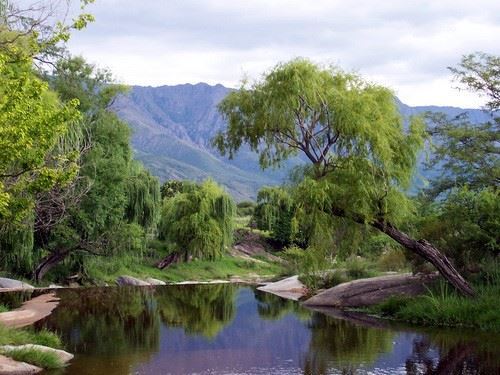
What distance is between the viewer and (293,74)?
20.7m

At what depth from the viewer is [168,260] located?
52062 mm

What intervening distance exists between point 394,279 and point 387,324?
4973 millimetres

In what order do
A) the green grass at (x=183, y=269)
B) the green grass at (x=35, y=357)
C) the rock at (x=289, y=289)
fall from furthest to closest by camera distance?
the green grass at (x=183, y=269) → the rock at (x=289, y=289) → the green grass at (x=35, y=357)

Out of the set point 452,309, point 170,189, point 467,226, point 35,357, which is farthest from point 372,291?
point 170,189

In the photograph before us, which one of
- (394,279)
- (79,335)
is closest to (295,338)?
(79,335)

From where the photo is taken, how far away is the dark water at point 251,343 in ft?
48.3

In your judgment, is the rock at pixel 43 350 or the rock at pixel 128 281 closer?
the rock at pixel 43 350

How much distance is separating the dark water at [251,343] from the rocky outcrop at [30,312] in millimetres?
591

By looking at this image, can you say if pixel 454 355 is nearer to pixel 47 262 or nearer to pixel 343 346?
pixel 343 346

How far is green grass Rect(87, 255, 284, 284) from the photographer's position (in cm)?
4203

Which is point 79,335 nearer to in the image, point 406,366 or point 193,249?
point 406,366

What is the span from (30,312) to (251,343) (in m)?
9.89

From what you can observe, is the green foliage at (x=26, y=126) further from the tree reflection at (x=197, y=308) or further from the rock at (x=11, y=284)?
the rock at (x=11, y=284)

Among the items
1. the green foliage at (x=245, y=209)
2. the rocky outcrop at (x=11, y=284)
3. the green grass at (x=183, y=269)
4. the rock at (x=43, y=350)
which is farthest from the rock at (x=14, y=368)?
the green foliage at (x=245, y=209)
